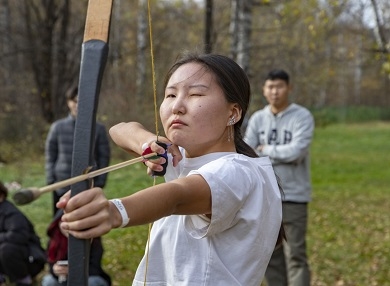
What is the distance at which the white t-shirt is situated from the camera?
2.07m

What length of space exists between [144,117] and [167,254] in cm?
1527

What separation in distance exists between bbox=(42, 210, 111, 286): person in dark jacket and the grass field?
1.22 metres

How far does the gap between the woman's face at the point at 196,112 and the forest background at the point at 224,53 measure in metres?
0.41

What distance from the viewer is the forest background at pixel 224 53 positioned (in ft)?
30.0

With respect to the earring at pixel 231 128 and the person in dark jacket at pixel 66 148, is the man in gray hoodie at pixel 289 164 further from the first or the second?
the earring at pixel 231 128

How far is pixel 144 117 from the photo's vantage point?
57.4ft

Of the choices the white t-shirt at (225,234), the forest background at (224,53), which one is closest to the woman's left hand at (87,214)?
the white t-shirt at (225,234)

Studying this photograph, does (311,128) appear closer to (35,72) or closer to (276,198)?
(276,198)

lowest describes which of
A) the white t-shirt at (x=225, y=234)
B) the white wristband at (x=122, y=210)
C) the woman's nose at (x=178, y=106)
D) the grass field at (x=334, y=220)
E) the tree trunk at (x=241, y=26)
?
the grass field at (x=334, y=220)

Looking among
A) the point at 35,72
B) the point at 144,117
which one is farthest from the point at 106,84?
the point at 144,117

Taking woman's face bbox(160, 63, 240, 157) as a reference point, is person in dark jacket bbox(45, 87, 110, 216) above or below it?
below

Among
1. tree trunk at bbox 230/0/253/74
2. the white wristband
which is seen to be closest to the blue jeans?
the white wristband

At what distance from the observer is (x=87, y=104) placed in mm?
1884

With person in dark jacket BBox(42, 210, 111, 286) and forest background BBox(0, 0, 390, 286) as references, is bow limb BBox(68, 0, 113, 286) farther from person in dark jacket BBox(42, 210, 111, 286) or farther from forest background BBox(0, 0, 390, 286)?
person in dark jacket BBox(42, 210, 111, 286)
